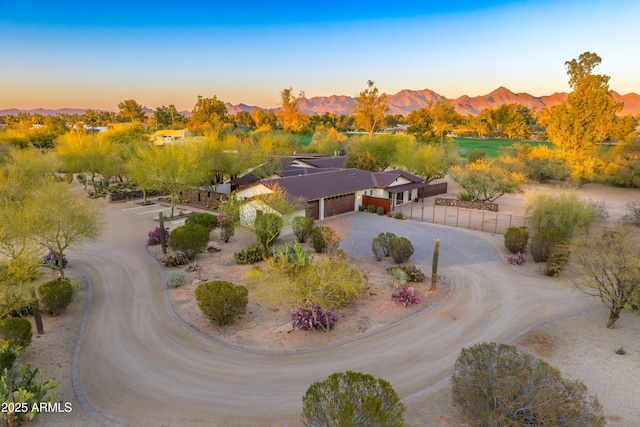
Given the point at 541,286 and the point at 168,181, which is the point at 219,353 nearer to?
the point at 541,286

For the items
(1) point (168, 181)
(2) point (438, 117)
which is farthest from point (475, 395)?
(2) point (438, 117)

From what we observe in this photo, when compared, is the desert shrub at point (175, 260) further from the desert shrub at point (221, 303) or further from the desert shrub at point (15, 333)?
the desert shrub at point (15, 333)

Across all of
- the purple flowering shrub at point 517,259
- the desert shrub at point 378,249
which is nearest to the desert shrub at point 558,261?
the purple flowering shrub at point 517,259

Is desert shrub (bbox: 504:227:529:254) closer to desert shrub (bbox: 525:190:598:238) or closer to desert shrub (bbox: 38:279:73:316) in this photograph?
desert shrub (bbox: 525:190:598:238)

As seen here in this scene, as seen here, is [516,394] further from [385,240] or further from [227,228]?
[227,228]

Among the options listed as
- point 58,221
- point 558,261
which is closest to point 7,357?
point 58,221

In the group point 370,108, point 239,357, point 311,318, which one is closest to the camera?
point 239,357
